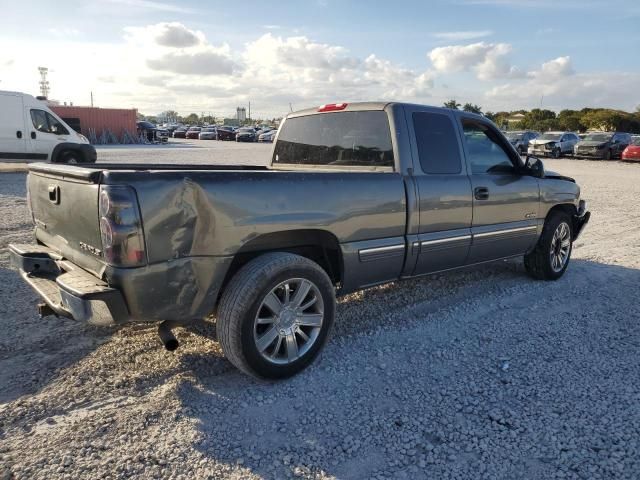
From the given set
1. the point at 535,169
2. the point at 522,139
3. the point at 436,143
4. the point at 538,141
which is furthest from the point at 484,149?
the point at 522,139

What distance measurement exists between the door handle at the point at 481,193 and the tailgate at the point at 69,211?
317 centimetres

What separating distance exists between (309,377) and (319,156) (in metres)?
2.15

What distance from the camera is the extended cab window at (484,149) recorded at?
4.64 m

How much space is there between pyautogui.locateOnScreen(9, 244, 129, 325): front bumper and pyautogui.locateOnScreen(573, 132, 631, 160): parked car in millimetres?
30378

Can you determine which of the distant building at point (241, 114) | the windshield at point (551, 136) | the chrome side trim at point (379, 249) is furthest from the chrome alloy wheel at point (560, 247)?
the distant building at point (241, 114)

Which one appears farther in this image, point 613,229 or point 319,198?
point 613,229

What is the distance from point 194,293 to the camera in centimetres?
298

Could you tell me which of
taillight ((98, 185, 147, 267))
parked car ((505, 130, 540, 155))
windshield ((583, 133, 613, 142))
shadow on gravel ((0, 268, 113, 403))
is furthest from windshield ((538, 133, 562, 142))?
taillight ((98, 185, 147, 267))

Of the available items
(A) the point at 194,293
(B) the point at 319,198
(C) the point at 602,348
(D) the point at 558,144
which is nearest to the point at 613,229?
(C) the point at 602,348

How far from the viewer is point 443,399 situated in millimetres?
3145

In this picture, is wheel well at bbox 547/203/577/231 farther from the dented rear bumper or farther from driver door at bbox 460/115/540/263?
the dented rear bumper

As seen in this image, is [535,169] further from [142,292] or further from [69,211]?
[69,211]

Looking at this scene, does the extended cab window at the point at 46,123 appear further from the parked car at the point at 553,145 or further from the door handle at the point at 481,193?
the parked car at the point at 553,145

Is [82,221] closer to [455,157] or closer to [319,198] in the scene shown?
[319,198]
